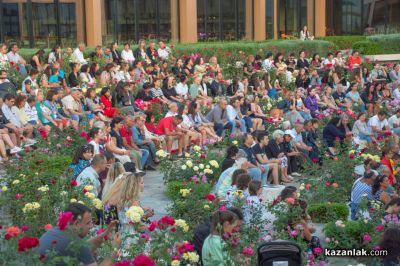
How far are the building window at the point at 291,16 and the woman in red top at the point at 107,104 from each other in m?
21.6

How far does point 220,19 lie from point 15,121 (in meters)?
21.0

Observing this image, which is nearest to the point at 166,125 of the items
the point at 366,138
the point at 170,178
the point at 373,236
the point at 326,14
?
the point at 170,178

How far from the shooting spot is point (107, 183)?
30.1 ft

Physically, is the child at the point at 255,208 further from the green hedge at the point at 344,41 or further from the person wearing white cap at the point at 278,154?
the green hedge at the point at 344,41

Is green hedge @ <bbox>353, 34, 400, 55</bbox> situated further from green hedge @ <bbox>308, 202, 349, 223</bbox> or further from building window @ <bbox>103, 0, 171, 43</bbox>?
green hedge @ <bbox>308, 202, 349, 223</bbox>

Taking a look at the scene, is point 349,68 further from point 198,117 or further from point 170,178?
point 170,178

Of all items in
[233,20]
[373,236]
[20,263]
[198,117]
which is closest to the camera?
[20,263]

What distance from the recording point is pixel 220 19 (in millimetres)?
33969

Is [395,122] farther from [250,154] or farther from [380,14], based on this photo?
[380,14]

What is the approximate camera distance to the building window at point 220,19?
108 ft

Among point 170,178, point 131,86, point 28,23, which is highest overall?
point 28,23

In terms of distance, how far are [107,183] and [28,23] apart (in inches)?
737

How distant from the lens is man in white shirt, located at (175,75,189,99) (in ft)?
62.9

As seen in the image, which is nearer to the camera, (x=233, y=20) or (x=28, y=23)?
(x=28, y=23)
